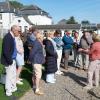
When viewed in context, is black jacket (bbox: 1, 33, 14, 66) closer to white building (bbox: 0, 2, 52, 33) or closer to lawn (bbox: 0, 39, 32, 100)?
lawn (bbox: 0, 39, 32, 100)

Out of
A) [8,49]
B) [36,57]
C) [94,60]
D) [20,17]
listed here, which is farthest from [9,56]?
[20,17]

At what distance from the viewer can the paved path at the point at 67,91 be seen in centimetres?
1008

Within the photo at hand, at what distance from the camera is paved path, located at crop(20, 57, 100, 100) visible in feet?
33.1

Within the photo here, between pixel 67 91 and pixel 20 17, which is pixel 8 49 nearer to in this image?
pixel 67 91

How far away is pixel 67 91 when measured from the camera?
35.8 ft

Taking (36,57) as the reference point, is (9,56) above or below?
Result: above

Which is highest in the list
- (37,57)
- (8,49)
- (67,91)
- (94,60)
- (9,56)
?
(8,49)

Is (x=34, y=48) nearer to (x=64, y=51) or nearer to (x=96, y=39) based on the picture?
(x=96, y=39)

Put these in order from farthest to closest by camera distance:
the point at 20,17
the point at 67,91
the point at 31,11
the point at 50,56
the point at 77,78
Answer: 1. the point at 31,11
2. the point at 20,17
3. the point at 77,78
4. the point at 50,56
5. the point at 67,91

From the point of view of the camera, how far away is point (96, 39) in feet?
36.0

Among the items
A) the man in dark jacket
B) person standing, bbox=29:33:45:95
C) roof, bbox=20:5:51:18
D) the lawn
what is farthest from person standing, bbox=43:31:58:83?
roof, bbox=20:5:51:18

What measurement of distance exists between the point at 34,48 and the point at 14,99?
Answer: 1.69 meters

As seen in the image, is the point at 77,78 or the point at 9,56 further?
the point at 77,78

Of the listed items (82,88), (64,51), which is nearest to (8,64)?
(82,88)
